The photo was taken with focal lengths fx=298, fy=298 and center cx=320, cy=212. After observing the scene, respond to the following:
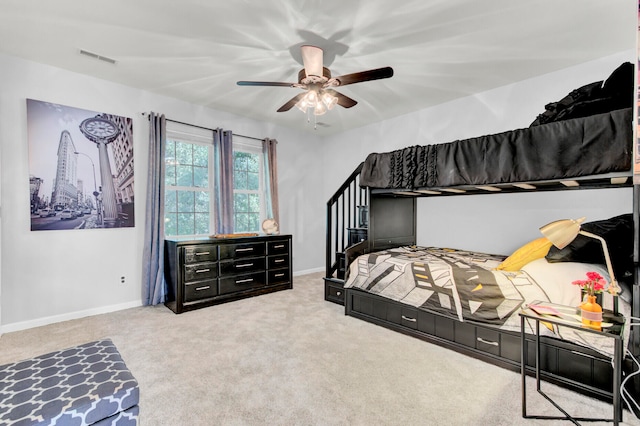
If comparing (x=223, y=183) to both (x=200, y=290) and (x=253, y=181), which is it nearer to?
(x=253, y=181)

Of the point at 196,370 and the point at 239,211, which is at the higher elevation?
the point at 239,211

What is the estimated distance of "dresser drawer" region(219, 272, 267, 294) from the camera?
13.2 feet

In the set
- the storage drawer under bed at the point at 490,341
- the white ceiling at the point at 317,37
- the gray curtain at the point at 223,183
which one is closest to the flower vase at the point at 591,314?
the storage drawer under bed at the point at 490,341

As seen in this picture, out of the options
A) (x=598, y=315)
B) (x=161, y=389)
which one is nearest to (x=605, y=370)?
(x=598, y=315)

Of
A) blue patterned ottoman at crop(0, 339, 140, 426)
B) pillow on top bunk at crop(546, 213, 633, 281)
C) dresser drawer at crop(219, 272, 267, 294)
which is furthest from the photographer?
dresser drawer at crop(219, 272, 267, 294)

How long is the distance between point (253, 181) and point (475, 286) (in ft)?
12.6

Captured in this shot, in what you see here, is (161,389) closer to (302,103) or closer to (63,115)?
(302,103)

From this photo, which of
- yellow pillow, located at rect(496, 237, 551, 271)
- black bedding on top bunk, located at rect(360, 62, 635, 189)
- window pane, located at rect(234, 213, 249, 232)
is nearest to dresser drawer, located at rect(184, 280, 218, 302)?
window pane, located at rect(234, 213, 249, 232)

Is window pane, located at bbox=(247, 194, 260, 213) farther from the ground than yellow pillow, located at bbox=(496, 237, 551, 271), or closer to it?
farther from the ground

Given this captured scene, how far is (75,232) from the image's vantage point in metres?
3.49

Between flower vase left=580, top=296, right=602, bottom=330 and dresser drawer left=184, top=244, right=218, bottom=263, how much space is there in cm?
364

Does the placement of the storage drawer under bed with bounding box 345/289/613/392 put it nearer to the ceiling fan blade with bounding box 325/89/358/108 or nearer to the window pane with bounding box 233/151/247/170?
the ceiling fan blade with bounding box 325/89/358/108

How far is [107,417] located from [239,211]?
3.91 metres

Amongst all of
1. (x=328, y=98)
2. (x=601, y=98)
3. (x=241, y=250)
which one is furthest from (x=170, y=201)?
(x=601, y=98)
